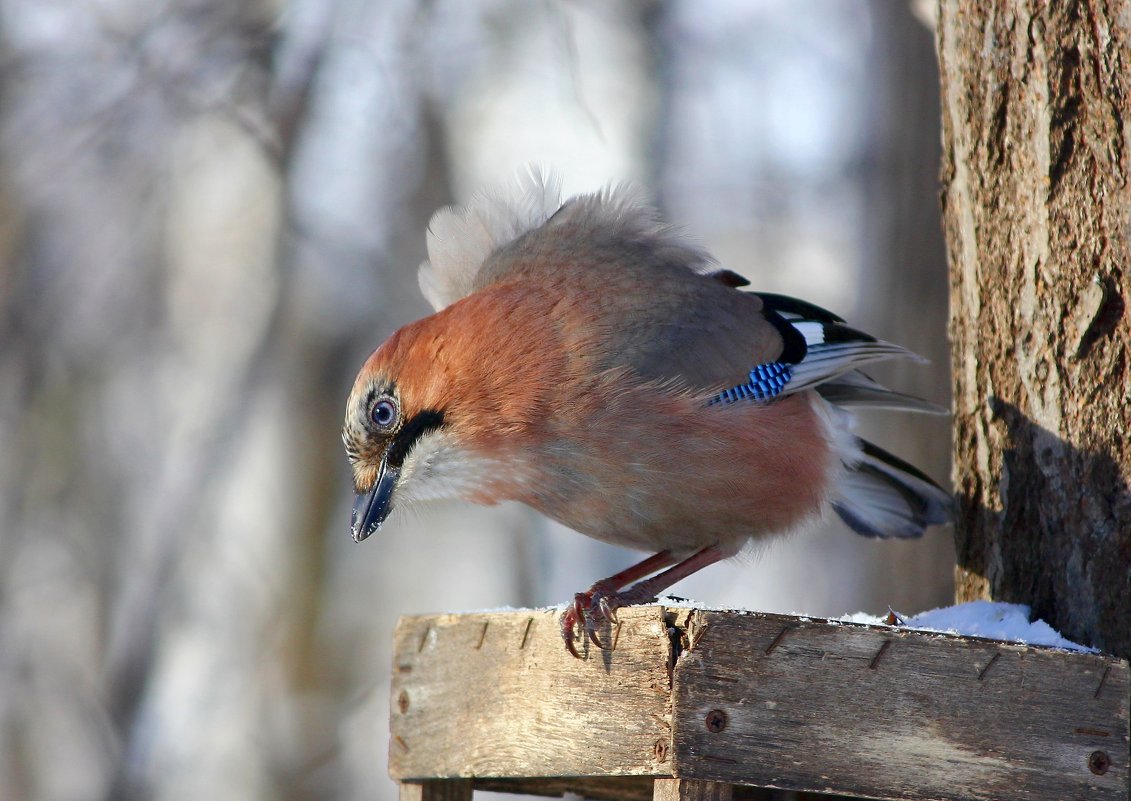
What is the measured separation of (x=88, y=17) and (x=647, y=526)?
222 inches

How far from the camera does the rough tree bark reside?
311cm

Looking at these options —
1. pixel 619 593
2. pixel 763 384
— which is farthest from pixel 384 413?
pixel 763 384

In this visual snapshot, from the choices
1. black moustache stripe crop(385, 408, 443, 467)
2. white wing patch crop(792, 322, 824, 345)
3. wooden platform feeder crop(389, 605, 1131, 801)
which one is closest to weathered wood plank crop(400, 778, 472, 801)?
wooden platform feeder crop(389, 605, 1131, 801)

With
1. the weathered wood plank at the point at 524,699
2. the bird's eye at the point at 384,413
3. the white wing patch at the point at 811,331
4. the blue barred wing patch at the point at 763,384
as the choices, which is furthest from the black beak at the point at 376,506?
the white wing patch at the point at 811,331

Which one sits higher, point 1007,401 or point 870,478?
point 1007,401

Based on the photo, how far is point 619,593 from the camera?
2898 mm

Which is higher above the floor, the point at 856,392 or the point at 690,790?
the point at 856,392

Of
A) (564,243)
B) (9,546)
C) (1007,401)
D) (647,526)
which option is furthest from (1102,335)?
(9,546)

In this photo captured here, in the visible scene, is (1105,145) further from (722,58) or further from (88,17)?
(722,58)

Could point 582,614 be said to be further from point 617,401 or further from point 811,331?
point 811,331

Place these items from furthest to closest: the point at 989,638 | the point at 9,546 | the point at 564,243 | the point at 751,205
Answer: the point at 751,205 → the point at 9,546 → the point at 564,243 → the point at 989,638

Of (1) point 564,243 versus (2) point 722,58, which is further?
(2) point 722,58

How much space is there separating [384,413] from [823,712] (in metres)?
1.44

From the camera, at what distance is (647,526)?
11.2 ft
